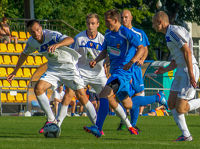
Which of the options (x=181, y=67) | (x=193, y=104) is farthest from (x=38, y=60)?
(x=181, y=67)

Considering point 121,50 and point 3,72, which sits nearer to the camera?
point 121,50

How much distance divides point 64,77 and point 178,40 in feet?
7.57

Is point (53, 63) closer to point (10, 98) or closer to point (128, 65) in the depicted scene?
point (128, 65)

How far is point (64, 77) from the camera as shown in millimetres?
9875

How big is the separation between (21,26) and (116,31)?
2146 centimetres

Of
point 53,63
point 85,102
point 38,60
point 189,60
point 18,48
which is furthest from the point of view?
point 38,60

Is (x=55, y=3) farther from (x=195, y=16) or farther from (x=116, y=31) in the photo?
(x=116, y=31)

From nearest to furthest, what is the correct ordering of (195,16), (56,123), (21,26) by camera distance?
(56,123)
(21,26)
(195,16)

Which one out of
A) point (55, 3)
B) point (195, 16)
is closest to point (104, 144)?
point (55, 3)

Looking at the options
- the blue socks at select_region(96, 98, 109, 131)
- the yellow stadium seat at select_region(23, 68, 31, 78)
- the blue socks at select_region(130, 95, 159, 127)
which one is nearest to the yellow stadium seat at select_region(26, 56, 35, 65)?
the yellow stadium seat at select_region(23, 68, 31, 78)

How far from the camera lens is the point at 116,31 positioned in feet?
32.0

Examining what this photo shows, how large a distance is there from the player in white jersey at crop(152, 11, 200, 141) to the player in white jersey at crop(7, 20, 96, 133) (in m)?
1.69

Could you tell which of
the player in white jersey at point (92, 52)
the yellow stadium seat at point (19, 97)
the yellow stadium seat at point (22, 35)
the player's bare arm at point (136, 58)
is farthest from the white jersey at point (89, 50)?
the yellow stadium seat at point (22, 35)

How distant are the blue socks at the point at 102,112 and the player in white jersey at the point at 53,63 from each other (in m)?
0.22
